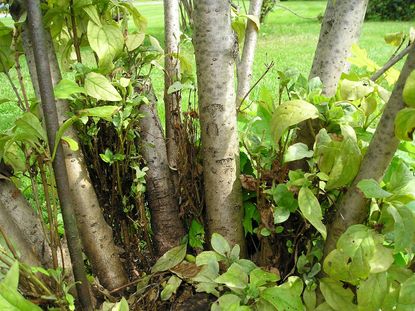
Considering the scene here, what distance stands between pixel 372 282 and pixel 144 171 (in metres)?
0.78

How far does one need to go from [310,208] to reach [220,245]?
0.34 metres

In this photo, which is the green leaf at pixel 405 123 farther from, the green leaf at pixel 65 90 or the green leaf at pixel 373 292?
the green leaf at pixel 65 90

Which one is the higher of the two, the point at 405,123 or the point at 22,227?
the point at 405,123

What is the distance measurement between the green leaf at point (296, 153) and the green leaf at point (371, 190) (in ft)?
0.71

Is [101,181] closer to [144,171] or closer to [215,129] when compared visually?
[144,171]

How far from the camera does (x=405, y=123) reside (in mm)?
956

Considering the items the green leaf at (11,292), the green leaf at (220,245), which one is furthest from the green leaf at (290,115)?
the green leaf at (11,292)

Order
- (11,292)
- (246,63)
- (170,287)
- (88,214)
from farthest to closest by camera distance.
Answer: (246,63) < (170,287) < (88,214) < (11,292)

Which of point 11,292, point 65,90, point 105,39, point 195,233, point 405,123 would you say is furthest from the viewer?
point 195,233

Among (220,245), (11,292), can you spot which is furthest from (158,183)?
(11,292)

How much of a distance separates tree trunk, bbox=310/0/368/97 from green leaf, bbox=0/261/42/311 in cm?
102

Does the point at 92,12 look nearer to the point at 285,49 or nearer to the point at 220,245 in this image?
Result: the point at 220,245

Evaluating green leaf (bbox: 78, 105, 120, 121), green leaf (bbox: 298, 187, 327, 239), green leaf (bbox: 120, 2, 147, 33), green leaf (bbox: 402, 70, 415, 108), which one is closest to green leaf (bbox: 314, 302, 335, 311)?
green leaf (bbox: 298, 187, 327, 239)

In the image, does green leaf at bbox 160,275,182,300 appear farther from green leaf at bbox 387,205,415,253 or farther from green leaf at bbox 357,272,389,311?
green leaf at bbox 387,205,415,253
